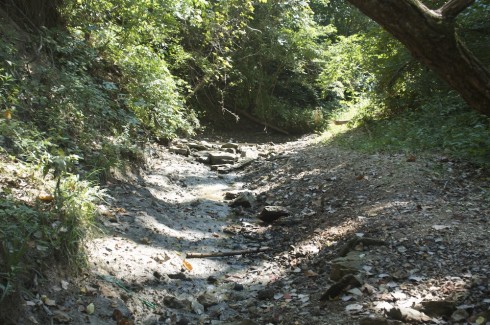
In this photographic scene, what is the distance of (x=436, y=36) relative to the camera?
2.38 m

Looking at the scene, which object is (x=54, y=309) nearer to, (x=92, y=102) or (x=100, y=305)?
(x=100, y=305)

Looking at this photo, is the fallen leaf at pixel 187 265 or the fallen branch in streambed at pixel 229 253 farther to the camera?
the fallen branch in streambed at pixel 229 253

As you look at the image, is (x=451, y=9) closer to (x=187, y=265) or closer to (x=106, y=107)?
(x=187, y=265)

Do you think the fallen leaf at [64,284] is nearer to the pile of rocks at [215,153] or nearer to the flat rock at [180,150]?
the pile of rocks at [215,153]

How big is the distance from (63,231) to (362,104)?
995cm

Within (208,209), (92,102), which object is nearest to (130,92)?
(92,102)

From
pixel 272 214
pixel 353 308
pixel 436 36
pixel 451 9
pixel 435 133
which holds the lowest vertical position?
pixel 272 214

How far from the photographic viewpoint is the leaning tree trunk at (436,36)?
2381 millimetres

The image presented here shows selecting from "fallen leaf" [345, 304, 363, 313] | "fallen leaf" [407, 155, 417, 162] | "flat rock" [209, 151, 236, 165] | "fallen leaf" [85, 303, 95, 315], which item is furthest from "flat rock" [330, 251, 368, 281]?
"flat rock" [209, 151, 236, 165]

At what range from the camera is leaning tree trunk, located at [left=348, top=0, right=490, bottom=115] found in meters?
2.38

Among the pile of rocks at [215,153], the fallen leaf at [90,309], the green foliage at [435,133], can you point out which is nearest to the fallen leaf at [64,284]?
the fallen leaf at [90,309]

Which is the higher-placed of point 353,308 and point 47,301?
point 353,308

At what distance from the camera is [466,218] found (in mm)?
4566

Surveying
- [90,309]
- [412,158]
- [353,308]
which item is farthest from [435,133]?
[90,309]
